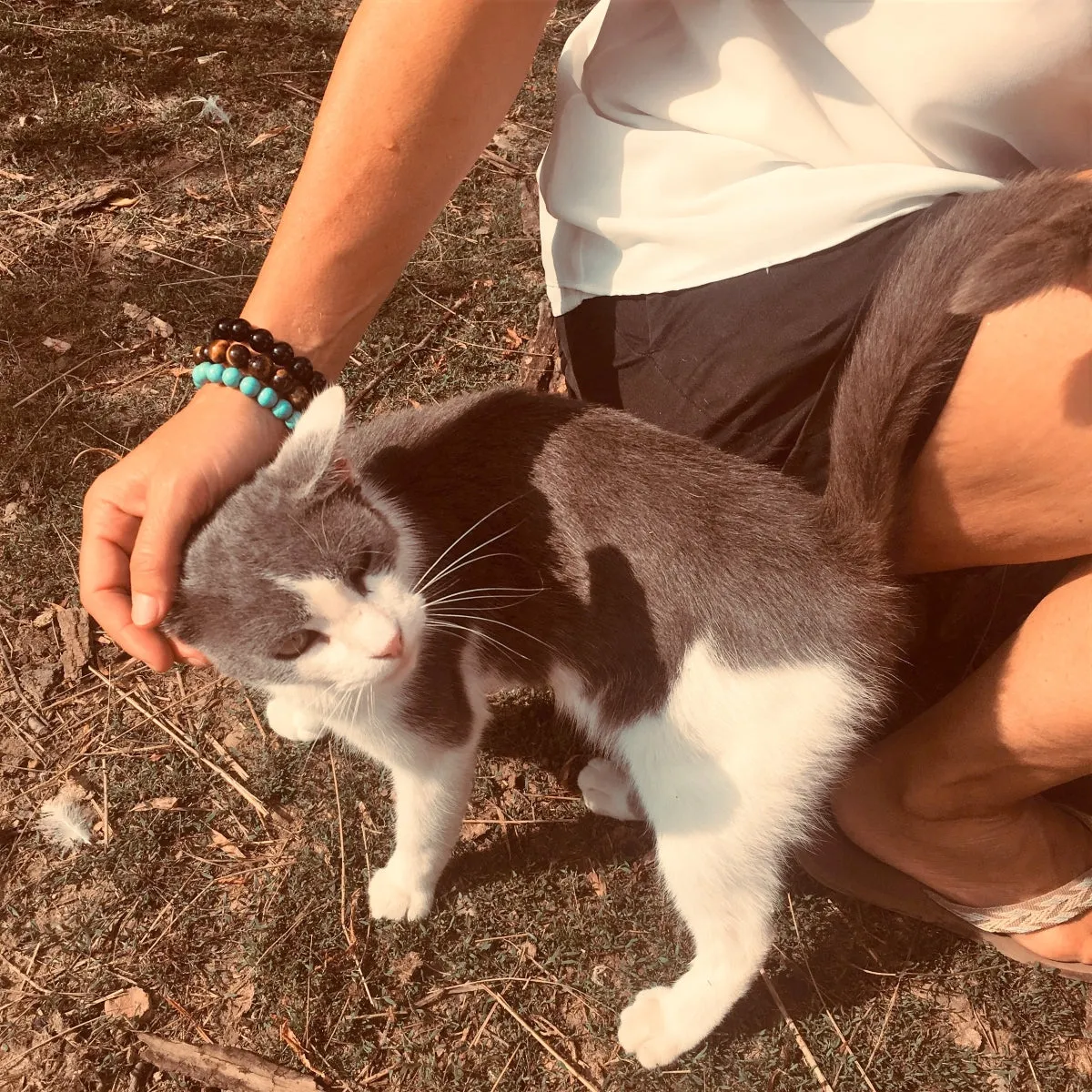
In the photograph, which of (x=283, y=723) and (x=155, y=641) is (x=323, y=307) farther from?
(x=283, y=723)

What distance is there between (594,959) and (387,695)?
774 millimetres

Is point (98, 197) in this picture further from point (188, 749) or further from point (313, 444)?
point (313, 444)

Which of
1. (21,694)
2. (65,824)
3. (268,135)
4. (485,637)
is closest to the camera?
(485,637)

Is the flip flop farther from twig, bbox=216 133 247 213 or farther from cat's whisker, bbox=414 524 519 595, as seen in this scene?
twig, bbox=216 133 247 213

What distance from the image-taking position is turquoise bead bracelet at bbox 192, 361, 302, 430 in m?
1.30

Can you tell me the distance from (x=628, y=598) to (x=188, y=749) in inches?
43.7

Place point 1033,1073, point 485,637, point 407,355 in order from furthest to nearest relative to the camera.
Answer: point 407,355 → point 1033,1073 → point 485,637

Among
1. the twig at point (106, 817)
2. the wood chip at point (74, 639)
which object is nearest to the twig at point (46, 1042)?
the twig at point (106, 817)

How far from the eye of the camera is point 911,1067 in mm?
1688

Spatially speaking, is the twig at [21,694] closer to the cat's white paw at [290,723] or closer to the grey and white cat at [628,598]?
the cat's white paw at [290,723]

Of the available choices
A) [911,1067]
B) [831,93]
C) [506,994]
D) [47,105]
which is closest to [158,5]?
[47,105]

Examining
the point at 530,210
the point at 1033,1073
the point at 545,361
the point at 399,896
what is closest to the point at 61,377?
the point at 545,361

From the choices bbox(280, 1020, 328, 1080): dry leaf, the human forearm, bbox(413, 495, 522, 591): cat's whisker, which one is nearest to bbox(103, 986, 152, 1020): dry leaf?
bbox(280, 1020, 328, 1080): dry leaf

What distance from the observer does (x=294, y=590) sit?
1219 millimetres
